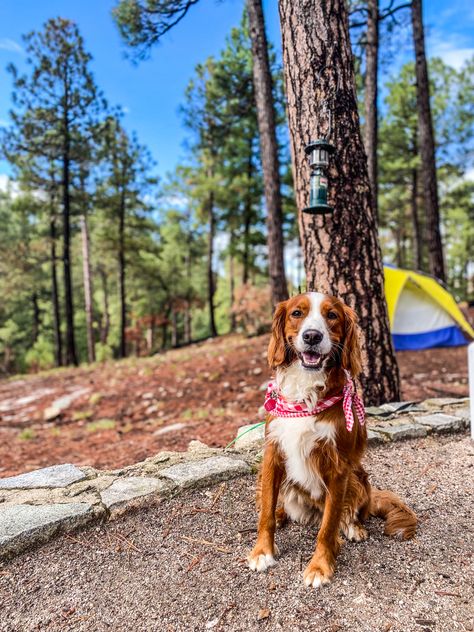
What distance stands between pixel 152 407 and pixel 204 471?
12.5ft

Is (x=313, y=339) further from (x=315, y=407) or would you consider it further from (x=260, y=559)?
(x=260, y=559)

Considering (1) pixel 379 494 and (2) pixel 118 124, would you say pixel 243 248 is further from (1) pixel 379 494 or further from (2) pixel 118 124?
(1) pixel 379 494

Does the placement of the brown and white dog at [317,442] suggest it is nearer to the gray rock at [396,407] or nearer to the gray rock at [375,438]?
the gray rock at [375,438]

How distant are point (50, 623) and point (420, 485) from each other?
217 centimetres

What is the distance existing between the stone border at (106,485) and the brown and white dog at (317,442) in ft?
2.56

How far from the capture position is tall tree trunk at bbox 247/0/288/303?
289 inches

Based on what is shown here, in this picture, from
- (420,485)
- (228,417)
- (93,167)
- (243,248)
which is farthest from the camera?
(243,248)

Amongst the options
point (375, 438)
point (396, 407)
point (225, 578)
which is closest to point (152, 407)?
point (396, 407)

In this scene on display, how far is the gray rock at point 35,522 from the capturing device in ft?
6.84

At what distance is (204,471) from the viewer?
2.76 metres

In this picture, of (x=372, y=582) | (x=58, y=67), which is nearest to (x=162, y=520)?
(x=372, y=582)

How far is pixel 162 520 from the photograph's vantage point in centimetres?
237

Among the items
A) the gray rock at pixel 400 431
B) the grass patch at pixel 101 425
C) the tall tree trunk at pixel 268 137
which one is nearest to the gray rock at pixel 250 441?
the gray rock at pixel 400 431

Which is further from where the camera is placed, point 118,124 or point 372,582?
point 118,124
